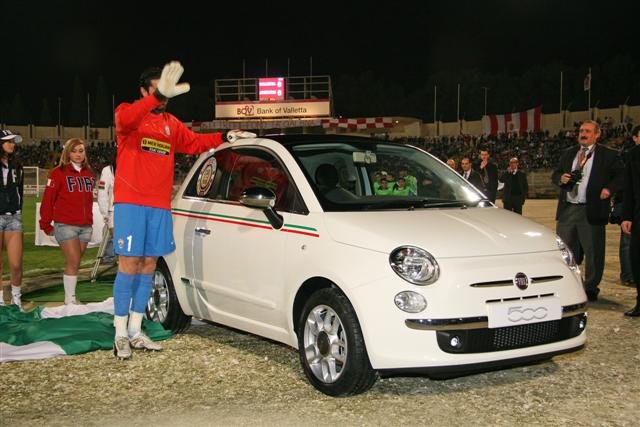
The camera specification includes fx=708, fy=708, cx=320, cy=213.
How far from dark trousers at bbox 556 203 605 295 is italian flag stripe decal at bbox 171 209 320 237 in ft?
12.8

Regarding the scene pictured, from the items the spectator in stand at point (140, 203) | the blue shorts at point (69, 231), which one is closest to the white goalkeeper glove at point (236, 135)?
the spectator in stand at point (140, 203)

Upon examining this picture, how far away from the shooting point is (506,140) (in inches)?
2140

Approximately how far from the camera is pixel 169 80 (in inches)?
193

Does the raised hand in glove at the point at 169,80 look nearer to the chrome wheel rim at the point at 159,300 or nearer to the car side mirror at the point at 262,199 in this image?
the car side mirror at the point at 262,199

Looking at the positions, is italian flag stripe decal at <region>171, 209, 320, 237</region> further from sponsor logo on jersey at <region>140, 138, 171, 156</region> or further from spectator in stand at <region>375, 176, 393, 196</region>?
spectator in stand at <region>375, 176, 393, 196</region>

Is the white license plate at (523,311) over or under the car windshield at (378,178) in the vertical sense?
under

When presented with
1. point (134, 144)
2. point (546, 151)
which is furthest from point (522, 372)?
point (546, 151)

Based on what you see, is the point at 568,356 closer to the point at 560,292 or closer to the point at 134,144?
the point at 560,292

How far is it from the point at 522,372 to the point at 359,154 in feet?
6.41

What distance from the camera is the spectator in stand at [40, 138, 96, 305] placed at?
7105 millimetres

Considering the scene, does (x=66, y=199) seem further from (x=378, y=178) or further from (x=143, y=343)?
Answer: (x=378, y=178)

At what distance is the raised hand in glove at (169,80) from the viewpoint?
488cm

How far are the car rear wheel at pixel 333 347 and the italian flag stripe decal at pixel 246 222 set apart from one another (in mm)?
410

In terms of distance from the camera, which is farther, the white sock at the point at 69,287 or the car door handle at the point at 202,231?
the white sock at the point at 69,287
